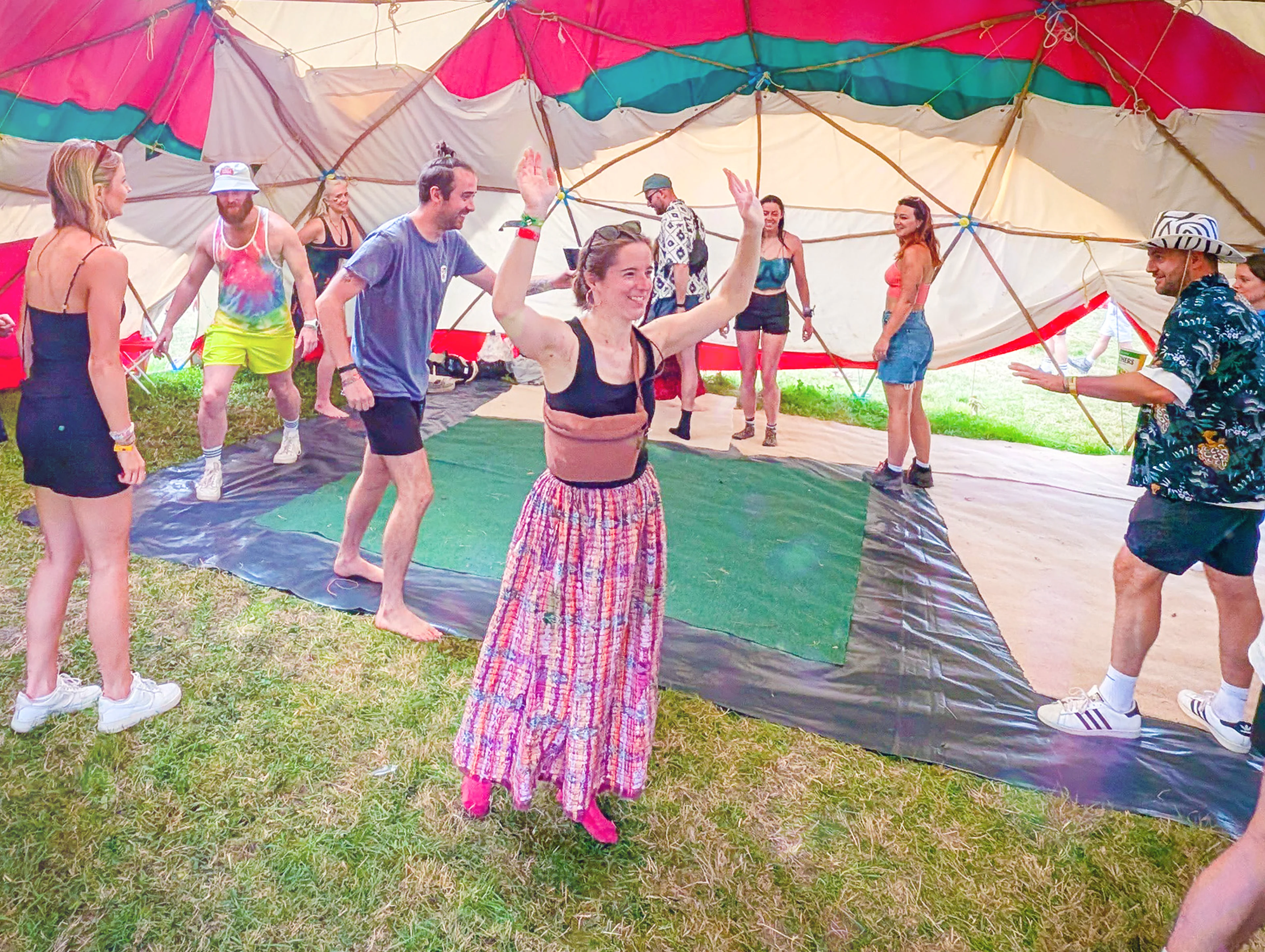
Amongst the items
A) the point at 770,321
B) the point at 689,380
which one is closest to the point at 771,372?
the point at 770,321

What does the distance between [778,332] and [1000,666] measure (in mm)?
3304

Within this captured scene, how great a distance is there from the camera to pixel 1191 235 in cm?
255

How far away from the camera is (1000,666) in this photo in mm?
3449

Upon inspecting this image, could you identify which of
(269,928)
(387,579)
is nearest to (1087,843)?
(269,928)

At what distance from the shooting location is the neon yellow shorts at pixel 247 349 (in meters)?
4.77

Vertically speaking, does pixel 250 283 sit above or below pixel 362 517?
above

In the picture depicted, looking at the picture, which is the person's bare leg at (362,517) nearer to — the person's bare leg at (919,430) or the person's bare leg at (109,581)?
→ the person's bare leg at (109,581)

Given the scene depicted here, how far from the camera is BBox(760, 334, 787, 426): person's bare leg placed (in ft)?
20.0

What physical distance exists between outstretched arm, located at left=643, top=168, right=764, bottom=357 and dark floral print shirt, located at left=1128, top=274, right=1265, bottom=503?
1.39m

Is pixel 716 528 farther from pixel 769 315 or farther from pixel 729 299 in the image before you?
pixel 729 299

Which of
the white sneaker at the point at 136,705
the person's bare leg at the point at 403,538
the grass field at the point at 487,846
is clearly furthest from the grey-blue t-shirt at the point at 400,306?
the white sneaker at the point at 136,705

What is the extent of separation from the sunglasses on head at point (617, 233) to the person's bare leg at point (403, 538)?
5.08 ft

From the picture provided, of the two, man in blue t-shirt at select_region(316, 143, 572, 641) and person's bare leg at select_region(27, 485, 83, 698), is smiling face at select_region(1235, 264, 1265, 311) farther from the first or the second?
person's bare leg at select_region(27, 485, 83, 698)

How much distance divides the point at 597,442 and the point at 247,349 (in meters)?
3.56
